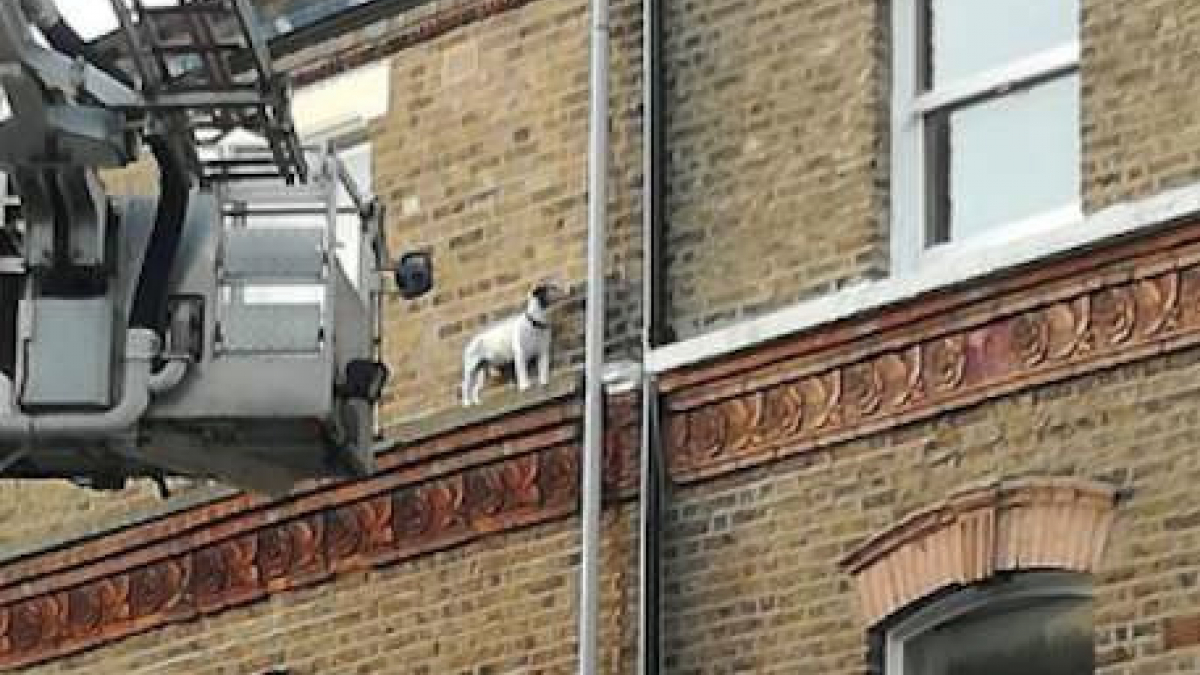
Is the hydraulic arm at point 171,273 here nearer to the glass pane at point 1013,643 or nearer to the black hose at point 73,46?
the black hose at point 73,46

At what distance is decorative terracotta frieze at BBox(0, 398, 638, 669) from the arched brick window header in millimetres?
1472

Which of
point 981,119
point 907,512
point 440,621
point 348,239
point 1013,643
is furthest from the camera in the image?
point 440,621

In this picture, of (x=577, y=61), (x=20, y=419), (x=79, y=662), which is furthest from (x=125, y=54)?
(x=79, y=662)

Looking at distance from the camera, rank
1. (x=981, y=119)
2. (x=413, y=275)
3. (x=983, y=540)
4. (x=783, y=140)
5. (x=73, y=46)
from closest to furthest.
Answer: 1. (x=73, y=46)
2. (x=413, y=275)
3. (x=983, y=540)
4. (x=981, y=119)
5. (x=783, y=140)

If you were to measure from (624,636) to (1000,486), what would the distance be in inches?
80.9

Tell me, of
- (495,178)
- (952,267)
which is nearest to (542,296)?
(495,178)

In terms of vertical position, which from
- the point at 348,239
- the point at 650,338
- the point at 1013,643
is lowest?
the point at 1013,643

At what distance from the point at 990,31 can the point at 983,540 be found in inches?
94.6

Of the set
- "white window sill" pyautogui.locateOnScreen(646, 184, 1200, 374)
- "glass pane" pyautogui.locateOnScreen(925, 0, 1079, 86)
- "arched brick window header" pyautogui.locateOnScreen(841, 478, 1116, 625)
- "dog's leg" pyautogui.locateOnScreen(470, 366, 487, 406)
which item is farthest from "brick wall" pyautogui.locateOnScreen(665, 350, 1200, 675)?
"glass pane" pyautogui.locateOnScreen(925, 0, 1079, 86)

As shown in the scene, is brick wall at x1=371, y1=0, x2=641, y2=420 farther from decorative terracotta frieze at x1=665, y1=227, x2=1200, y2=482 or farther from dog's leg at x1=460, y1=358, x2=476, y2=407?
decorative terracotta frieze at x1=665, y1=227, x2=1200, y2=482

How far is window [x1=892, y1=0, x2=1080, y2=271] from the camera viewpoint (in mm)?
17094

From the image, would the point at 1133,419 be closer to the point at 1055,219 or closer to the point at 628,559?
the point at 1055,219

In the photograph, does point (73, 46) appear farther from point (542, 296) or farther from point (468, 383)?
point (468, 383)

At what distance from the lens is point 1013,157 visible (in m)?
17.3
